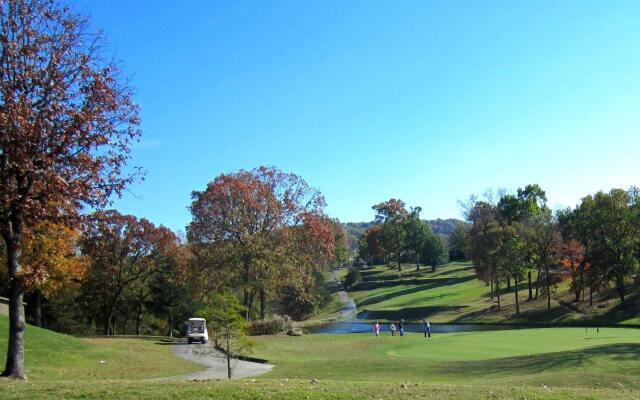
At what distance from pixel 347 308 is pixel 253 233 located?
44.3 m

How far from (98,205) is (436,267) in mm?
104948

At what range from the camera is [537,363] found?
22000 millimetres

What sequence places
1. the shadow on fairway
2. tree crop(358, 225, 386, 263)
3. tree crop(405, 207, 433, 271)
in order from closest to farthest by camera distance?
the shadow on fairway, tree crop(405, 207, 433, 271), tree crop(358, 225, 386, 263)

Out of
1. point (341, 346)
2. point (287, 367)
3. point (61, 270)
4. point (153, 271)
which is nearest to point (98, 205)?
point (287, 367)

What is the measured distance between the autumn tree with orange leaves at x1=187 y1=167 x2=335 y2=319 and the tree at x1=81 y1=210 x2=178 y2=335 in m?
8.14

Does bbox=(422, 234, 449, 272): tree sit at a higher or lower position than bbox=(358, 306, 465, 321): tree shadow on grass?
higher

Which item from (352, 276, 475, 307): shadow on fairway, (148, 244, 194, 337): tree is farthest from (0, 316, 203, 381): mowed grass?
(352, 276, 475, 307): shadow on fairway

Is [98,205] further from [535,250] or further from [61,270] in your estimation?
[535,250]

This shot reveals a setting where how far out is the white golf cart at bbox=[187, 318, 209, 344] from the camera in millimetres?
41312

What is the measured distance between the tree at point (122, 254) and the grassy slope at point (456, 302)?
32981 mm

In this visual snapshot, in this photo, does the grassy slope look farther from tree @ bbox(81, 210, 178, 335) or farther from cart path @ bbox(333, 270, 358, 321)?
tree @ bbox(81, 210, 178, 335)

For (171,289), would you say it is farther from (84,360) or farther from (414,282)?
(414,282)

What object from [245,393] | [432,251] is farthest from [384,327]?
[245,393]

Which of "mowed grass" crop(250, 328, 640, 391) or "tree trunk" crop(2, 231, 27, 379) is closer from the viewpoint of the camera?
"tree trunk" crop(2, 231, 27, 379)
